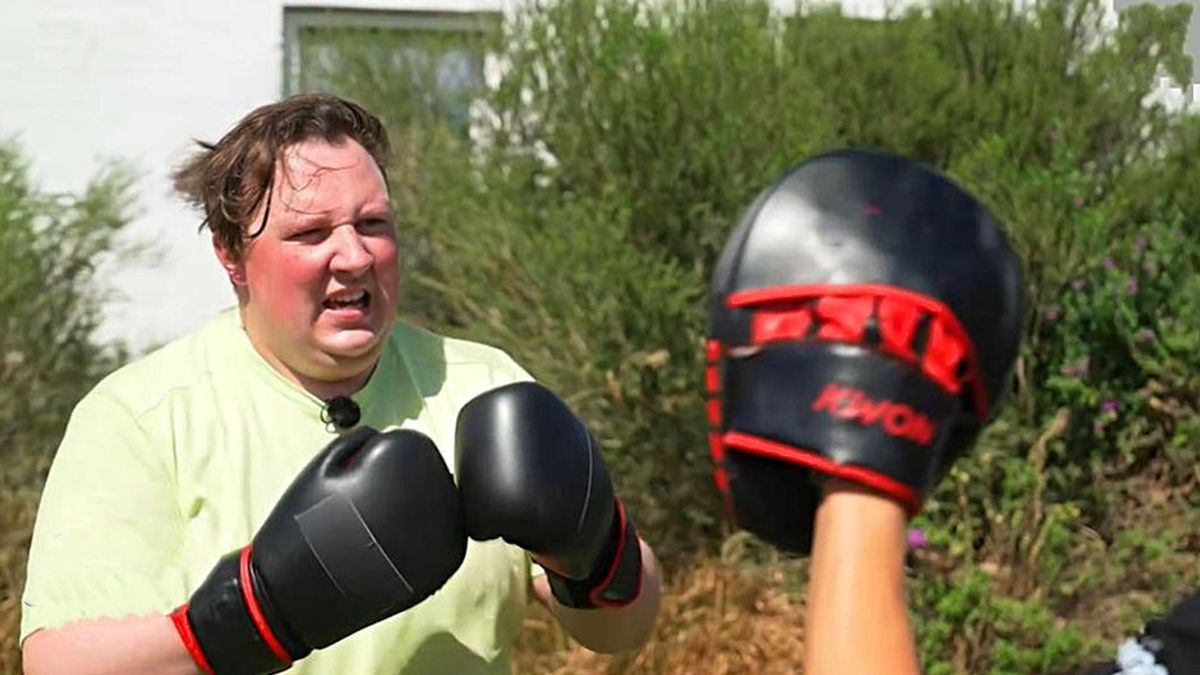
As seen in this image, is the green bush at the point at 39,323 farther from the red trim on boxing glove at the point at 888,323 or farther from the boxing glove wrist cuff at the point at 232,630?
the red trim on boxing glove at the point at 888,323

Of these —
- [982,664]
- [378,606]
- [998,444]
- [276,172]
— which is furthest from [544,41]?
[378,606]

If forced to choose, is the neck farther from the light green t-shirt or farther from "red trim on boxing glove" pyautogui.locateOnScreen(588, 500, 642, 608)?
"red trim on boxing glove" pyautogui.locateOnScreen(588, 500, 642, 608)

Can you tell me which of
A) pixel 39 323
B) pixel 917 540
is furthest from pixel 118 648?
pixel 39 323

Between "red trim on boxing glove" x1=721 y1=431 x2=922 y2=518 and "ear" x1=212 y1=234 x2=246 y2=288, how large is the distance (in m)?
1.19

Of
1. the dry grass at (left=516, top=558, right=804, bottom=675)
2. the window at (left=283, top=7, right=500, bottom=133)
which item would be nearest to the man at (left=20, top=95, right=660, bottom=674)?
the dry grass at (left=516, top=558, right=804, bottom=675)

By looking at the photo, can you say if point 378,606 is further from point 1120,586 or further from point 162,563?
point 1120,586

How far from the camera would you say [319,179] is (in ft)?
7.39

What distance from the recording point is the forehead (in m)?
2.25

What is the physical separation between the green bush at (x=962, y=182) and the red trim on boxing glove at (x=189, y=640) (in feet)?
8.41

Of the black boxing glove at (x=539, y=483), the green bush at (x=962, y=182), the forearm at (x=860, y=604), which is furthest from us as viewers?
the green bush at (x=962, y=182)

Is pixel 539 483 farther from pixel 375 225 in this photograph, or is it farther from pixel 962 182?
pixel 962 182

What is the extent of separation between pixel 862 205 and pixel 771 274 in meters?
0.09

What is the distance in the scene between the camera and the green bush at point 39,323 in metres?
4.63

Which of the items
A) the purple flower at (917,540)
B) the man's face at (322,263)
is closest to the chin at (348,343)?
the man's face at (322,263)
